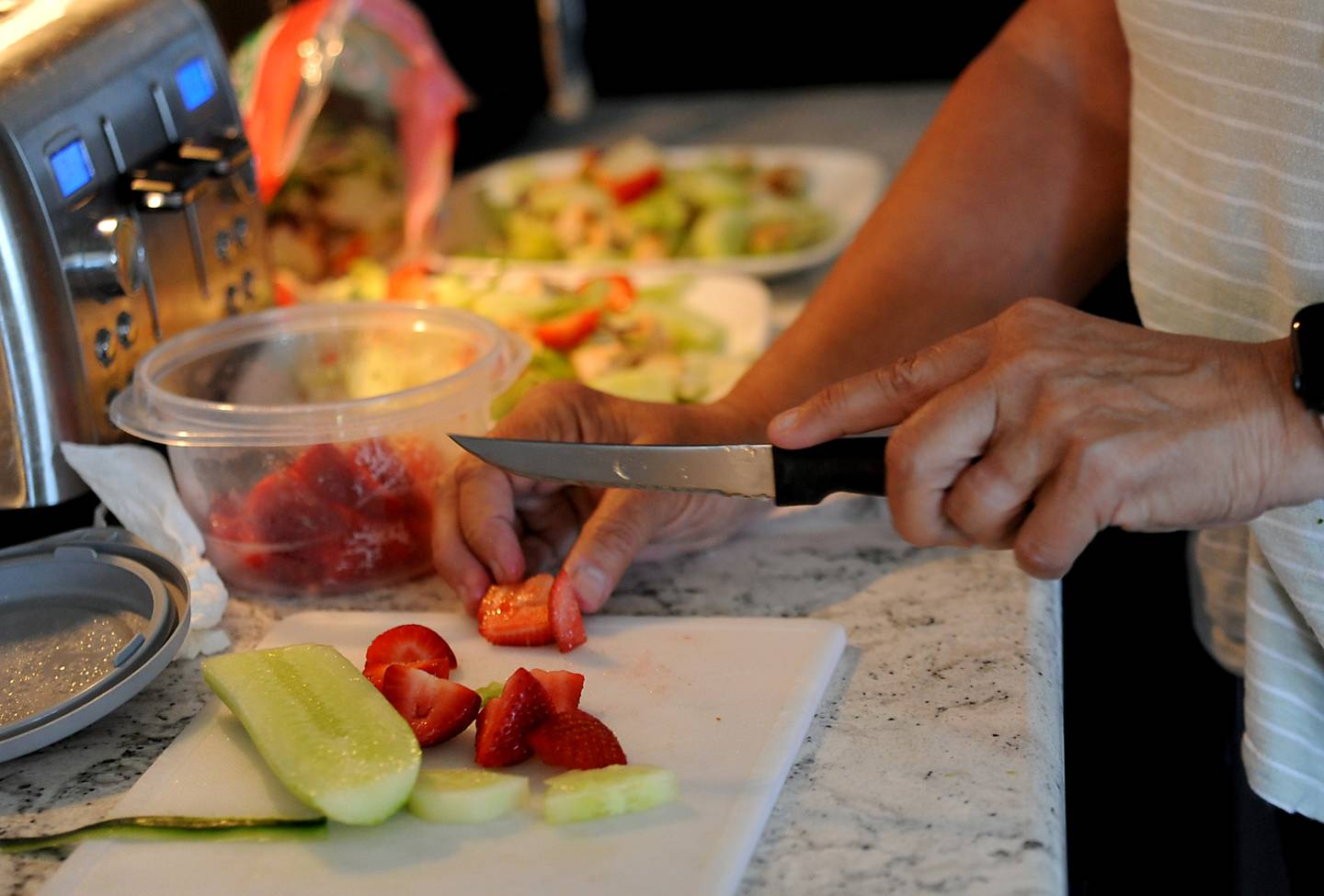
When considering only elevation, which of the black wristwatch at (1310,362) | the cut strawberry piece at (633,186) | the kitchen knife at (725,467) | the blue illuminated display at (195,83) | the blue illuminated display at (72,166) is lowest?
the cut strawberry piece at (633,186)

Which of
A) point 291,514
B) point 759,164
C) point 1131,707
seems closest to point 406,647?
point 291,514

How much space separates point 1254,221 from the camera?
3.48 feet

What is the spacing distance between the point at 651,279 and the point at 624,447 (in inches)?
36.9

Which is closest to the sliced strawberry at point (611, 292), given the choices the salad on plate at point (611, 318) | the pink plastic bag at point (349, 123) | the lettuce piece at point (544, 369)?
the salad on plate at point (611, 318)

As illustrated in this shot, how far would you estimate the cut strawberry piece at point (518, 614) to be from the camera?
1.06 meters

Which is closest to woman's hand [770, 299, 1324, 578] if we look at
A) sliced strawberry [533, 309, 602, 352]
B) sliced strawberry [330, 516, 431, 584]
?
sliced strawberry [330, 516, 431, 584]

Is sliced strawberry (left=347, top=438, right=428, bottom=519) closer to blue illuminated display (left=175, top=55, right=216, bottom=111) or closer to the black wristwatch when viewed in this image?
blue illuminated display (left=175, top=55, right=216, bottom=111)

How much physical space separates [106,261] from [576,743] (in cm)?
60

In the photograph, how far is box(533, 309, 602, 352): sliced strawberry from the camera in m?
1.63

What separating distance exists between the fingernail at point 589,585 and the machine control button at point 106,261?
0.47m

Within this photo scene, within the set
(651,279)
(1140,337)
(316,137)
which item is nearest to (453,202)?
(316,137)

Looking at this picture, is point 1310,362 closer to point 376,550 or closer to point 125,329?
point 376,550

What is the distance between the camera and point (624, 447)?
3.28 ft

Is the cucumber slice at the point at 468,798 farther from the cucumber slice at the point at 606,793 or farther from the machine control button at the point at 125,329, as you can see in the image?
the machine control button at the point at 125,329
